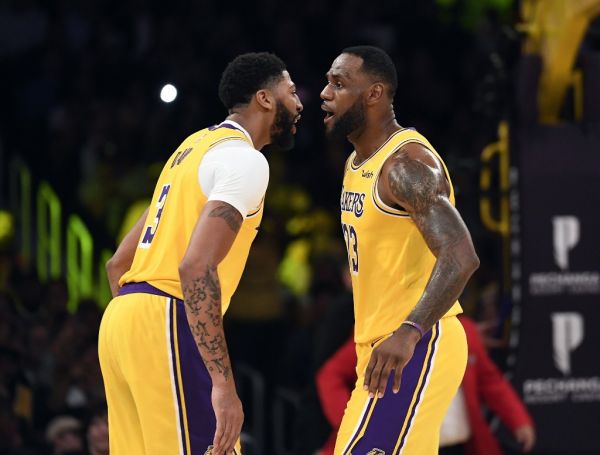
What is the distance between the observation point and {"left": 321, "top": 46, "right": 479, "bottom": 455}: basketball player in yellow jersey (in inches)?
206

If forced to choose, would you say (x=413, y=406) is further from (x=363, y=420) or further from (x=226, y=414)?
(x=226, y=414)

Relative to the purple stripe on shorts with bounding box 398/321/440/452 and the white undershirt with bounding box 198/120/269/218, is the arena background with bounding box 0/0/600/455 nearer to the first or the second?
the purple stripe on shorts with bounding box 398/321/440/452

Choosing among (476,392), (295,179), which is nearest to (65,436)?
(476,392)

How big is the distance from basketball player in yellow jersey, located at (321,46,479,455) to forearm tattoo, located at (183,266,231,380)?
59 centimetres

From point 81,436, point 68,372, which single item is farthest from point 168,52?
point 81,436

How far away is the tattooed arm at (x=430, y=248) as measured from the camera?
5152 mm

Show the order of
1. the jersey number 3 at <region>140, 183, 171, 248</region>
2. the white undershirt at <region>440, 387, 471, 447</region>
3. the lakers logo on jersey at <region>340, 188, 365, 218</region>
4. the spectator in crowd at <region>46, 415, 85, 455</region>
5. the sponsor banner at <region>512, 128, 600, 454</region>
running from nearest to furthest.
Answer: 1. the jersey number 3 at <region>140, 183, 171, 248</region>
2. the lakers logo on jersey at <region>340, 188, 365, 218</region>
3. the white undershirt at <region>440, 387, 471, 447</region>
4. the spectator in crowd at <region>46, 415, 85, 455</region>
5. the sponsor banner at <region>512, 128, 600, 454</region>

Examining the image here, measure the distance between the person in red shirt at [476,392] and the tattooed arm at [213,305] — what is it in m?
2.53

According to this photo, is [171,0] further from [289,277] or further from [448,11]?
[289,277]

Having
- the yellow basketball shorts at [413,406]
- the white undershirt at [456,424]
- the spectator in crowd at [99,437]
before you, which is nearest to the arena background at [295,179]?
the spectator in crowd at [99,437]

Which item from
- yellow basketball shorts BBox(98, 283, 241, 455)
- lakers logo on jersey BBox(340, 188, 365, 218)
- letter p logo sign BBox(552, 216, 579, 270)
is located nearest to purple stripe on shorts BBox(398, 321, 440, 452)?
lakers logo on jersey BBox(340, 188, 365, 218)

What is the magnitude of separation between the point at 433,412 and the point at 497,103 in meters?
4.33

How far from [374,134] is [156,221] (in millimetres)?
1071

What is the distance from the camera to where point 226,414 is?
4.96 m
